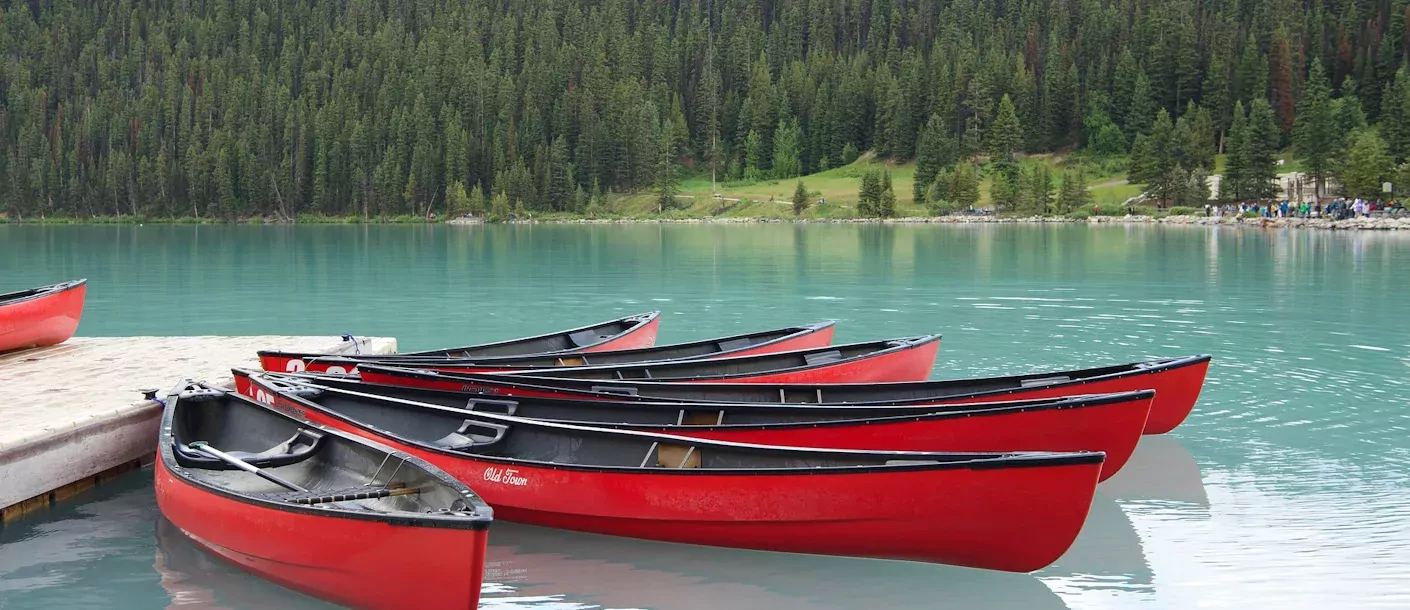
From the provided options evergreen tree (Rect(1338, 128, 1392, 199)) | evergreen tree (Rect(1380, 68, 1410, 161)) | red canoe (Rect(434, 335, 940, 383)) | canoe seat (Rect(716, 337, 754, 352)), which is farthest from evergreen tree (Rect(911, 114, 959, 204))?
red canoe (Rect(434, 335, 940, 383))

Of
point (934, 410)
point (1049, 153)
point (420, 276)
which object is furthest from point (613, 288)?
point (1049, 153)

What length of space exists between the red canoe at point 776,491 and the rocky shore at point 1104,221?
88021mm

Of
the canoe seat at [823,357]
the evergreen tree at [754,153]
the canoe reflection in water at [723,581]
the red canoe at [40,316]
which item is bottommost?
the canoe reflection in water at [723,581]

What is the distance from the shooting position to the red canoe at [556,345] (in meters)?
19.1

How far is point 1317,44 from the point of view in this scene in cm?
16712

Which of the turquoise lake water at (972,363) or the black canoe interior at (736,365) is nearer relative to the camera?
the turquoise lake water at (972,363)

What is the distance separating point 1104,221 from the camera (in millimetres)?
123438

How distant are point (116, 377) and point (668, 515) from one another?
10.1m

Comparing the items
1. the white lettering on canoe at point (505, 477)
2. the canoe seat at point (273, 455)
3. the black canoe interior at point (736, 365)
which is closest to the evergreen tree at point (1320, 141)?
the black canoe interior at point (736, 365)

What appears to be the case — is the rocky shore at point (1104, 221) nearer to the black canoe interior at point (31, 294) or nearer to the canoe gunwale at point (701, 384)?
the canoe gunwale at point (701, 384)

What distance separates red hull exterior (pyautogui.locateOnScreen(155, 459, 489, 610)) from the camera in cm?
916

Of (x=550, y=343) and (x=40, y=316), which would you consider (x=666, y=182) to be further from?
(x=40, y=316)

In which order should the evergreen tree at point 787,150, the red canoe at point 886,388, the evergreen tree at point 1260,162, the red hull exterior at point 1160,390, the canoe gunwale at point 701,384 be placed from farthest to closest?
1. the evergreen tree at point 787,150
2. the evergreen tree at point 1260,162
3. the red canoe at point 886,388
4. the canoe gunwale at point 701,384
5. the red hull exterior at point 1160,390

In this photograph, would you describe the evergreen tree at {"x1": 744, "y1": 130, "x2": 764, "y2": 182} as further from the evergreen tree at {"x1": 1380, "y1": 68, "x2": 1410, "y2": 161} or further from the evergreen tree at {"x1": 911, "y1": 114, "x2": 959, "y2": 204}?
the evergreen tree at {"x1": 1380, "y1": 68, "x2": 1410, "y2": 161}
